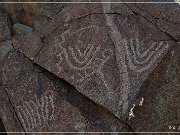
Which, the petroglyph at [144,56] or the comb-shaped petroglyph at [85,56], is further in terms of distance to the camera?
the comb-shaped petroglyph at [85,56]

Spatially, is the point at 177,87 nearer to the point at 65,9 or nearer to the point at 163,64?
the point at 163,64

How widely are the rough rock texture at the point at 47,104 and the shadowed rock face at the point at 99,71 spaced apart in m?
0.01

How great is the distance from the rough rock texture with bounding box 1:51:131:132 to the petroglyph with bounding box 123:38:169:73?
1.93 feet

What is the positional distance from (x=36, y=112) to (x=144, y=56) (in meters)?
1.36

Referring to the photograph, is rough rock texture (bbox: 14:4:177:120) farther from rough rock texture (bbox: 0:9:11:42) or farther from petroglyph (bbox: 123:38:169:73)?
rough rock texture (bbox: 0:9:11:42)

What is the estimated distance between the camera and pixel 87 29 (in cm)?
421

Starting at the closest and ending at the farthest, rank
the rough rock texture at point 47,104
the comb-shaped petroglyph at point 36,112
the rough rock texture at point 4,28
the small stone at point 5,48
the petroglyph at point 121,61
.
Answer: the petroglyph at point 121,61 → the rough rock texture at point 47,104 → the comb-shaped petroglyph at point 36,112 → the small stone at point 5,48 → the rough rock texture at point 4,28

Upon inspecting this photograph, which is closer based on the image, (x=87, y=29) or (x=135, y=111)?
(x=135, y=111)

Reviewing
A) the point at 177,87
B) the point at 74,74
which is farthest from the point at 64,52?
the point at 177,87

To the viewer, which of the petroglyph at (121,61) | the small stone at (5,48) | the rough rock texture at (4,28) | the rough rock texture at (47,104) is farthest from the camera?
the rough rock texture at (4,28)

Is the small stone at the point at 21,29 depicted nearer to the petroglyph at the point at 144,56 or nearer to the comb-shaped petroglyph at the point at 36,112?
the comb-shaped petroglyph at the point at 36,112

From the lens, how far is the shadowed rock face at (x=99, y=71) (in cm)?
388

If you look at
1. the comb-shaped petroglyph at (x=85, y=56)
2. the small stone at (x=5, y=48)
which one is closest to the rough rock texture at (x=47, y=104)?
the small stone at (x=5, y=48)

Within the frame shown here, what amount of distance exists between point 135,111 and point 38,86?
3.88 feet
